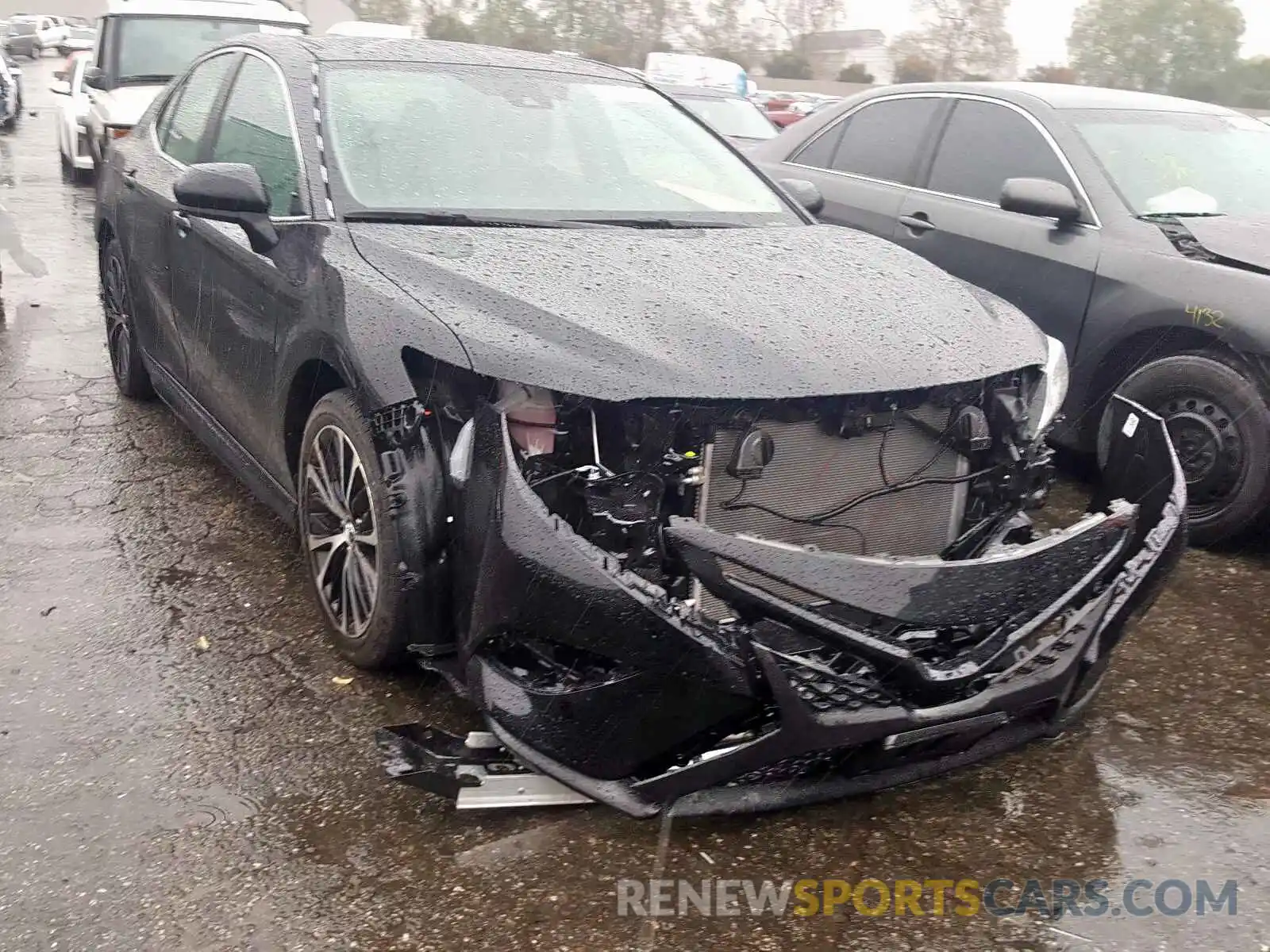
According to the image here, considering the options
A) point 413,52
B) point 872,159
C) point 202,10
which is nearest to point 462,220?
point 413,52

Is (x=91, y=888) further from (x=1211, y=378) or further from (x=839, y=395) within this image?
(x=1211, y=378)

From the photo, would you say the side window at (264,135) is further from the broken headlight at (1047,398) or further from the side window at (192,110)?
the broken headlight at (1047,398)

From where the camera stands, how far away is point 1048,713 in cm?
265

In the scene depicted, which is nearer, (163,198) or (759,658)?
(759,658)

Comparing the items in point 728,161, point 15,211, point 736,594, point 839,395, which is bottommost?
point 15,211

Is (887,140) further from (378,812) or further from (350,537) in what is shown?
(378,812)

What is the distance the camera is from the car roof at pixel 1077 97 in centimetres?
532

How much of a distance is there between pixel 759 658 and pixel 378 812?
1020 mm

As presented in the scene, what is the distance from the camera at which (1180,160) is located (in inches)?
199

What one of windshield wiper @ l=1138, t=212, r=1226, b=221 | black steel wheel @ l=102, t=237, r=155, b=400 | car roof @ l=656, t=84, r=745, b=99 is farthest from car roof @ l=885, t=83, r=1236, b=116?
→ car roof @ l=656, t=84, r=745, b=99

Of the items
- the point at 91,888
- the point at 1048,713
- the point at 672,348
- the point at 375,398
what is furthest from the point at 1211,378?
the point at 91,888

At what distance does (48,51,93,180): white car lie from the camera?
12.0 m

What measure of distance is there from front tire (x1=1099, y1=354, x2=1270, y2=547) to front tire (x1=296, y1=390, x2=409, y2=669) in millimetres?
2592

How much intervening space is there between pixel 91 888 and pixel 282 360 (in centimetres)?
152
